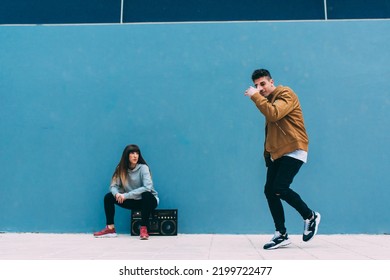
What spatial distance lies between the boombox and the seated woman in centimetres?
8

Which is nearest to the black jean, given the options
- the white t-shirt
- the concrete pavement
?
the white t-shirt

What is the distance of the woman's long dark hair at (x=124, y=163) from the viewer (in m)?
3.78

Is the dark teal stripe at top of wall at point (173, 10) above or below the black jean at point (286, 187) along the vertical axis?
above

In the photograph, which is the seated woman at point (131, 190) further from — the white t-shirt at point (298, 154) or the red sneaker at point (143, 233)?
the white t-shirt at point (298, 154)

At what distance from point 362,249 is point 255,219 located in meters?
1.17

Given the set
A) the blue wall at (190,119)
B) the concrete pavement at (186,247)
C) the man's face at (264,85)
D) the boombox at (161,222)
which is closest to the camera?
the concrete pavement at (186,247)

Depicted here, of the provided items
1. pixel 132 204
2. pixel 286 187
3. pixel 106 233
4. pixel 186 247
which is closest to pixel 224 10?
pixel 132 204

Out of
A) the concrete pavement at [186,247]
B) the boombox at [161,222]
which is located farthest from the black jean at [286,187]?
the boombox at [161,222]

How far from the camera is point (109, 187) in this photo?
3.91m

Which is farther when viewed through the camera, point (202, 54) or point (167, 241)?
point (202, 54)

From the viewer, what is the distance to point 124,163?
12.4 ft

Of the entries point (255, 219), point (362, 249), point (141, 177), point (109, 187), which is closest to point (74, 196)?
point (109, 187)

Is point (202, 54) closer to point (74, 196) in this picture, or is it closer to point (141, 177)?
point (141, 177)

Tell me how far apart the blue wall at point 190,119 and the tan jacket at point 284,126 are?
1.05 m
